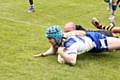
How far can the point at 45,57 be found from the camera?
638cm

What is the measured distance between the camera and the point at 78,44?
6.00 metres

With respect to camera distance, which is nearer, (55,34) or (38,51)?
(55,34)

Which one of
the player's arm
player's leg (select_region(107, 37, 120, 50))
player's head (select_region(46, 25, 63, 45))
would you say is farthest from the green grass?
player's head (select_region(46, 25, 63, 45))

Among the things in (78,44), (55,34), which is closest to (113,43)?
(78,44)

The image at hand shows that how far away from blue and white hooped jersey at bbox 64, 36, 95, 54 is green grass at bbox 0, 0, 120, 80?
0.67 feet

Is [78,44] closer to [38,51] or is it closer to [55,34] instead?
[55,34]

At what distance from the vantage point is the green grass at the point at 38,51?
5473 mm

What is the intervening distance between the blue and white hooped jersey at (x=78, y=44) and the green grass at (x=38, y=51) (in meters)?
0.20

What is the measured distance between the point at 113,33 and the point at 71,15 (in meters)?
4.83

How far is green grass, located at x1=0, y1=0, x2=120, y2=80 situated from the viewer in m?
5.47

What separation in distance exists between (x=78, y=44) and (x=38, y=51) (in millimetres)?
1019

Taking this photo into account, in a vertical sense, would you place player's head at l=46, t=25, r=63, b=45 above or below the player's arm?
above

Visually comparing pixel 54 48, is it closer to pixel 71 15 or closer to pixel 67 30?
pixel 67 30

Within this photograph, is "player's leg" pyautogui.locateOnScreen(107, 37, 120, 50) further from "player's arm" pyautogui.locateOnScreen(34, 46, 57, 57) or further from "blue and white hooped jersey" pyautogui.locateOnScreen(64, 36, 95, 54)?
"player's arm" pyautogui.locateOnScreen(34, 46, 57, 57)
